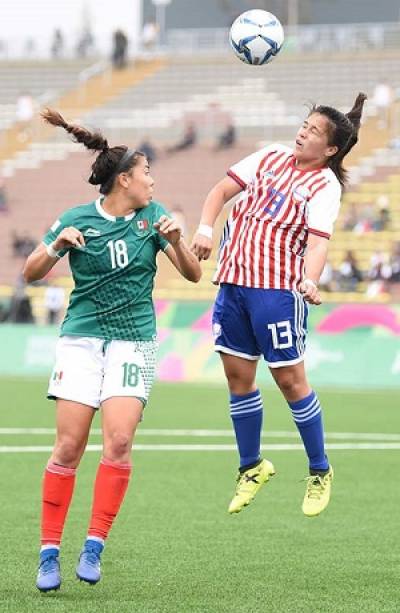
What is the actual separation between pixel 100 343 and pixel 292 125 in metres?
30.7

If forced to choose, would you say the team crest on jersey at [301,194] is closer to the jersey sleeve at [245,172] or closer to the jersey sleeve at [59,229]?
the jersey sleeve at [245,172]

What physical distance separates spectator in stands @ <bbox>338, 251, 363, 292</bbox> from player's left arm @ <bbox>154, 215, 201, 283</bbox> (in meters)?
21.2

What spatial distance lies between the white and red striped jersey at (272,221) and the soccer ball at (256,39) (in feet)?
2.31

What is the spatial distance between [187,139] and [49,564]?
31.7 m

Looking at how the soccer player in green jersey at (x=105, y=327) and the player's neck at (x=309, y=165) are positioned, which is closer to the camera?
the soccer player in green jersey at (x=105, y=327)

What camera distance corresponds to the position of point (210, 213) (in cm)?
859

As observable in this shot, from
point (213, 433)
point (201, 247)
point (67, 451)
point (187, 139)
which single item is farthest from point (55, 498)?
point (187, 139)

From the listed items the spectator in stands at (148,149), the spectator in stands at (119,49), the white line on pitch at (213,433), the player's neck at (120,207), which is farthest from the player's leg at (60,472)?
the spectator in stands at (119,49)

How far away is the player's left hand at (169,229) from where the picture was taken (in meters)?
7.17

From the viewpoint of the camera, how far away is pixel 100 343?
24.3 ft

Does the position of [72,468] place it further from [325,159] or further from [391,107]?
[391,107]

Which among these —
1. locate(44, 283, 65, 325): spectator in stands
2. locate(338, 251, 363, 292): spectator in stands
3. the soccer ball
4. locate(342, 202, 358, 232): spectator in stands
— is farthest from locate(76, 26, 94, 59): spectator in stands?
the soccer ball

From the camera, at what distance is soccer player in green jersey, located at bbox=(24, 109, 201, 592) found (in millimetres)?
7273

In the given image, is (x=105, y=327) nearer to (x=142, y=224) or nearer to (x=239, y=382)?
(x=142, y=224)
